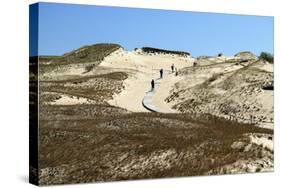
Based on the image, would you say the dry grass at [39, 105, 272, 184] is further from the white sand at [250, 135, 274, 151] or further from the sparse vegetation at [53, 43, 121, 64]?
the sparse vegetation at [53, 43, 121, 64]

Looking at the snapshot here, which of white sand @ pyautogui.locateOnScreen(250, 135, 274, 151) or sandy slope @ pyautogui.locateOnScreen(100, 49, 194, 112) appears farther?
white sand @ pyautogui.locateOnScreen(250, 135, 274, 151)

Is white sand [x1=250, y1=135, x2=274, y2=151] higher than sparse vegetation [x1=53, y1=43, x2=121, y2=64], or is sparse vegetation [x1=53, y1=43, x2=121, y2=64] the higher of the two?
sparse vegetation [x1=53, y1=43, x2=121, y2=64]

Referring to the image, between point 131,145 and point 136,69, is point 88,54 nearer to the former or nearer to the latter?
point 136,69

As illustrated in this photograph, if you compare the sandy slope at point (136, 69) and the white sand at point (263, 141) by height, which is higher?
the sandy slope at point (136, 69)

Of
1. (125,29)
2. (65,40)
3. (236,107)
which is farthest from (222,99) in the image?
(65,40)

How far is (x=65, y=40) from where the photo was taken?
1274 centimetres

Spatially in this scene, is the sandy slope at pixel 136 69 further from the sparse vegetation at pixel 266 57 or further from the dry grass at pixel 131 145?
the sparse vegetation at pixel 266 57

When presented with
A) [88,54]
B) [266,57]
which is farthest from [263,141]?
[88,54]

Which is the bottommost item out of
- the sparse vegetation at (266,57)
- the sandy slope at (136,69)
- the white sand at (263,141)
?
the white sand at (263,141)

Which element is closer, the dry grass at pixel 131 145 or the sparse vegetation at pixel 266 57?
the dry grass at pixel 131 145

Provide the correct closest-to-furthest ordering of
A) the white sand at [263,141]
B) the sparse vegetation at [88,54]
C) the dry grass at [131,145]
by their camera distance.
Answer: the dry grass at [131,145] → the sparse vegetation at [88,54] → the white sand at [263,141]

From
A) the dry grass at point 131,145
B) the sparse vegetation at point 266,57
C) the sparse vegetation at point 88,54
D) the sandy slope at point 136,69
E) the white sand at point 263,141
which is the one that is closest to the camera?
the dry grass at point 131,145

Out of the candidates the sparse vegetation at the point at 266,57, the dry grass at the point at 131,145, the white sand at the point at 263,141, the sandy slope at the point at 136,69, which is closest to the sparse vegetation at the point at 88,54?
the sandy slope at the point at 136,69

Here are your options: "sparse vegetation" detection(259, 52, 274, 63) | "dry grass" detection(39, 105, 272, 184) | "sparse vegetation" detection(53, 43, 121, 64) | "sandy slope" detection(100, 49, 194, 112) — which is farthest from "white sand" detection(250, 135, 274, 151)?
"sparse vegetation" detection(53, 43, 121, 64)
